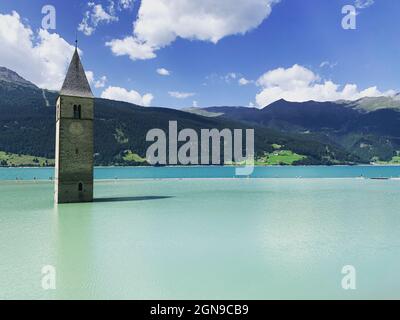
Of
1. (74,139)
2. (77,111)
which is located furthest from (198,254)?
(77,111)

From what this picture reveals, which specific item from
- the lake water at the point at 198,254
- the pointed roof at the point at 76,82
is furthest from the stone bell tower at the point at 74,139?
the lake water at the point at 198,254

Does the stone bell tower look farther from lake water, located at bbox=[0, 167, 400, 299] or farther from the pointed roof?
lake water, located at bbox=[0, 167, 400, 299]

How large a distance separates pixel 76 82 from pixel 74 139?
21.3ft

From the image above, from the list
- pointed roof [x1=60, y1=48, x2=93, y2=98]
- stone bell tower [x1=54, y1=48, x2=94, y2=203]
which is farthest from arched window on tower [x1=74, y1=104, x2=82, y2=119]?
pointed roof [x1=60, y1=48, x2=93, y2=98]

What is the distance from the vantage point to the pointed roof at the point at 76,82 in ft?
135

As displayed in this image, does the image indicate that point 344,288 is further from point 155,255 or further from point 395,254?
point 155,255

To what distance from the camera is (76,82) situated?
137 ft

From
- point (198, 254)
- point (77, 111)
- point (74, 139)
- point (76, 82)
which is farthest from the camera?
point (76, 82)

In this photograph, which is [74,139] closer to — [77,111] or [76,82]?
[77,111]

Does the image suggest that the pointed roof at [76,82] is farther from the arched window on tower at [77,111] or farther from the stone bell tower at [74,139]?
the arched window on tower at [77,111]

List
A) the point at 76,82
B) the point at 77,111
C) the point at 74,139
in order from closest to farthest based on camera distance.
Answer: the point at 74,139
the point at 77,111
the point at 76,82

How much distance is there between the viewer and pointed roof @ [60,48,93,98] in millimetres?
41094

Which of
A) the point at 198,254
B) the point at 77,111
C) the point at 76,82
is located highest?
the point at 76,82
